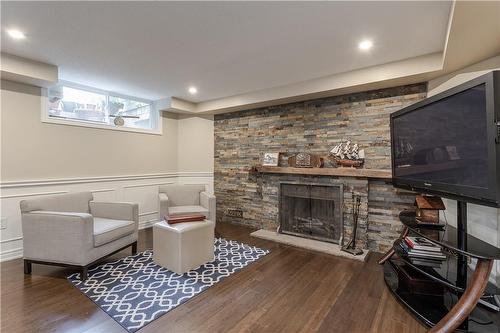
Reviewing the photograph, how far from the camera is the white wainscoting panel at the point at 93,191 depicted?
Answer: 2896mm

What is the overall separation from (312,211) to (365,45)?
7.44ft

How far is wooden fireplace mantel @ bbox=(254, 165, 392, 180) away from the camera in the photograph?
9.77 feet

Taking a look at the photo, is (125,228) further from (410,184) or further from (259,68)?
(410,184)

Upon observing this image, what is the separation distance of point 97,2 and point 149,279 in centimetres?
238

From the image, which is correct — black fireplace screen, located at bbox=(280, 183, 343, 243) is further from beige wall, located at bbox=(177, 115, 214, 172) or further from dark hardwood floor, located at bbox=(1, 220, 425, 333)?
beige wall, located at bbox=(177, 115, 214, 172)

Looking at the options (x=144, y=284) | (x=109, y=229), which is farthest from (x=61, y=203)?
(x=144, y=284)

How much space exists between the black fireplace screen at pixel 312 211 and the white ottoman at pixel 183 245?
4.97ft

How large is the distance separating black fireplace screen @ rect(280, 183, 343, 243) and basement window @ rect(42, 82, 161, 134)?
276 cm

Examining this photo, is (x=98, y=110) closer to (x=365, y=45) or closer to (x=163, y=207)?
(x=163, y=207)

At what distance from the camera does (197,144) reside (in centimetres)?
487

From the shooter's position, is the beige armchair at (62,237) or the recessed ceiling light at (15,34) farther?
the beige armchair at (62,237)

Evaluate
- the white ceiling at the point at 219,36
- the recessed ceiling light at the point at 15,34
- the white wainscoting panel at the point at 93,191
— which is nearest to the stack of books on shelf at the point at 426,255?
the white ceiling at the point at 219,36

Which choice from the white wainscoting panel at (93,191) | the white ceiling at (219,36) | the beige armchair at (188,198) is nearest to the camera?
the white ceiling at (219,36)

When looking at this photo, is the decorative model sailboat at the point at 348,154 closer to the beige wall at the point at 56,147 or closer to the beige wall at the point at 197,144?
the beige wall at the point at 197,144
